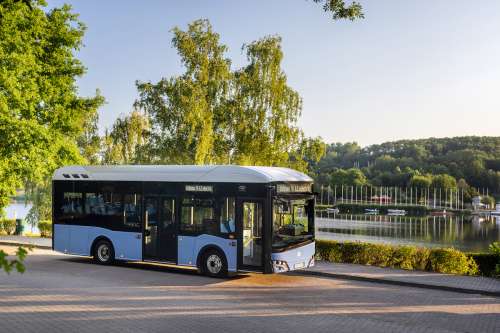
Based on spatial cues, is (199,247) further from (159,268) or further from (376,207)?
(376,207)

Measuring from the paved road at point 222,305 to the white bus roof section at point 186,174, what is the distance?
297cm

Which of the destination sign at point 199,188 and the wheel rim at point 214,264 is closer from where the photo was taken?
the wheel rim at point 214,264

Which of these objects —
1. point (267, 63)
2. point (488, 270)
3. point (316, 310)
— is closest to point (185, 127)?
point (267, 63)

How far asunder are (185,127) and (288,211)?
17122 millimetres

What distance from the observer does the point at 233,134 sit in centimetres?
3534

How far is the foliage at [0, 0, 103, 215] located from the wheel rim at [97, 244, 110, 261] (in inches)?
317

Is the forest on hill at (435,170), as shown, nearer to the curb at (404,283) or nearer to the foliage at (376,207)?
Answer: the foliage at (376,207)

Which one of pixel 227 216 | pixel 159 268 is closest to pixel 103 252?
pixel 159 268

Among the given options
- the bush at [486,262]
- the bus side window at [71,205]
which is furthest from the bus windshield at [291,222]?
the bus side window at [71,205]

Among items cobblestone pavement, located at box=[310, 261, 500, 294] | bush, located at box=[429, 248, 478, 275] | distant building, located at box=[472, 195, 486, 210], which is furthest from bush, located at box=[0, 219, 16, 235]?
distant building, located at box=[472, 195, 486, 210]

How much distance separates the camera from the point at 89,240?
20.6 metres

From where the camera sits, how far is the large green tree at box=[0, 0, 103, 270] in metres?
26.1

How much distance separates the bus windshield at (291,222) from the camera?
16.5 m

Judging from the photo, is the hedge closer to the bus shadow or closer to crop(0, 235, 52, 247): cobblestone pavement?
the bus shadow
